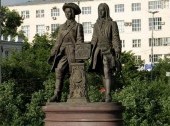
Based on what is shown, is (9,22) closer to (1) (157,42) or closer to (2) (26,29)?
(2) (26,29)

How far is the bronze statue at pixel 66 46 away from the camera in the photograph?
23.2 metres

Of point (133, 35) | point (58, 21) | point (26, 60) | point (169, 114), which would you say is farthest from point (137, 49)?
point (169, 114)

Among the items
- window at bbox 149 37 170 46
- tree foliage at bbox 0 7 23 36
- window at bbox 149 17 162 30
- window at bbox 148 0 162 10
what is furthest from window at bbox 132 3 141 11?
tree foliage at bbox 0 7 23 36

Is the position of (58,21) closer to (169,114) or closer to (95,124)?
(169,114)

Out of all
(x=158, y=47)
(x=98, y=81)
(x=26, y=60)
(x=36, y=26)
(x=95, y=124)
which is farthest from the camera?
(x=36, y=26)

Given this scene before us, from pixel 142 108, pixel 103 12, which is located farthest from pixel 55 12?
pixel 103 12

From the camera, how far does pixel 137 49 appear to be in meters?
106

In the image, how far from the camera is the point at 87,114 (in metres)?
21.7

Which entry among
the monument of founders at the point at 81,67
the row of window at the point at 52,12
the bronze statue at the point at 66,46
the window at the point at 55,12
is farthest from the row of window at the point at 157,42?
the bronze statue at the point at 66,46

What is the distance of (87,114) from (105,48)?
7.64 ft

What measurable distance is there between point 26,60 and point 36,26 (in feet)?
155

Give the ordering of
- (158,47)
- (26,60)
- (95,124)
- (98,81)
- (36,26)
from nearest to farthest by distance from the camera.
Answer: (95,124)
(98,81)
(26,60)
(158,47)
(36,26)

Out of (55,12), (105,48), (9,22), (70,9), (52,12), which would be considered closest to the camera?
(105,48)

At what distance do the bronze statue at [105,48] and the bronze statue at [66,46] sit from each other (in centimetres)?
54
